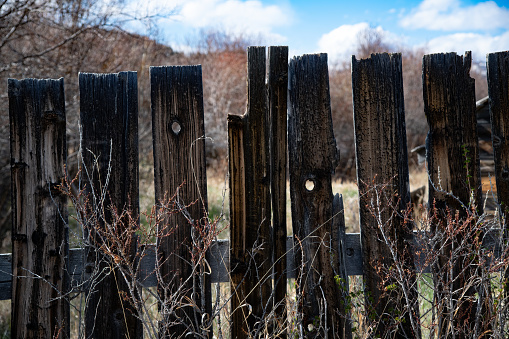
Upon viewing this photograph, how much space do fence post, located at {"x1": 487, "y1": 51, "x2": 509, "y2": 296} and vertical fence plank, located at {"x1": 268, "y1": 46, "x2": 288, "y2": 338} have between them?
119cm

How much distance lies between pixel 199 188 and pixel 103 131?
22.3 inches

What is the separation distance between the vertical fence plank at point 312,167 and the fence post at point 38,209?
1.20 metres

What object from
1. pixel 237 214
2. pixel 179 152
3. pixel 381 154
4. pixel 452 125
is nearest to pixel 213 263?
pixel 237 214

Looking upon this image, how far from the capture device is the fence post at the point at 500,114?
8.21ft

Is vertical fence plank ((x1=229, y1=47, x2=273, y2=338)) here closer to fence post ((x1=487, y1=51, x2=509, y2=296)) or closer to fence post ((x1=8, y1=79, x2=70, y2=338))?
fence post ((x1=8, y1=79, x2=70, y2=338))

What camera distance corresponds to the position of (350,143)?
22562 mm

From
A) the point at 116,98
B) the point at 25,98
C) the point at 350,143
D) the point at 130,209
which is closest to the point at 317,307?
the point at 130,209

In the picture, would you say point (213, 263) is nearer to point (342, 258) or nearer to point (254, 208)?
point (254, 208)

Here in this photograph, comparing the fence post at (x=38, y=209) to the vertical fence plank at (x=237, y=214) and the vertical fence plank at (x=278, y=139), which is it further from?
the vertical fence plank at (x=278, y=139)

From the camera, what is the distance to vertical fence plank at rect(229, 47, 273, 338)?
90.7 inches

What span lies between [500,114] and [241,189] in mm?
1520

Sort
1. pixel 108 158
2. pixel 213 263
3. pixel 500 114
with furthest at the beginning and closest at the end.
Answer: pixel 500 114 < pixel 213 263 < pixel 108 158

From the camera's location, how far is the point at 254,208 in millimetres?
2332

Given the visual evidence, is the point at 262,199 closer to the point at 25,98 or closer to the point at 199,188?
the point at 199,188
